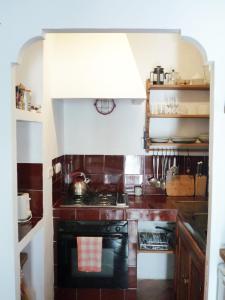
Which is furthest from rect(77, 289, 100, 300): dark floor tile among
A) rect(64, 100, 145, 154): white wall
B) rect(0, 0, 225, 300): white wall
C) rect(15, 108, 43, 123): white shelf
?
rect(15, 108, 43, 123): white shelf

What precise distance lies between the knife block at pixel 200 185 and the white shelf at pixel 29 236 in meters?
1.57

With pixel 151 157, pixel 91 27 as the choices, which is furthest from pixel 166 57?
pixel 91 27

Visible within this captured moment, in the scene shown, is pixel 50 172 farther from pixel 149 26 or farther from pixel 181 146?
pixel 149 26

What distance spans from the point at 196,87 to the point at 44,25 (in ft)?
5.73

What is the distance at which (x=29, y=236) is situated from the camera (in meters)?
1.66

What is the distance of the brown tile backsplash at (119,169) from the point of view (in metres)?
2.81

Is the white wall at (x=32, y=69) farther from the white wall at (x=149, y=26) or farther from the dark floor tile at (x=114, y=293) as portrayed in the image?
the dark floor tile at (x=114, y=293)

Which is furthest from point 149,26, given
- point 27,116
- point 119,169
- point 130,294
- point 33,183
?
point 130,294

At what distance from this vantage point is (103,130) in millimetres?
2834

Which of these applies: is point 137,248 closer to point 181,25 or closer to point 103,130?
point 103,130

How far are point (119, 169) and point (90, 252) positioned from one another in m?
0.89

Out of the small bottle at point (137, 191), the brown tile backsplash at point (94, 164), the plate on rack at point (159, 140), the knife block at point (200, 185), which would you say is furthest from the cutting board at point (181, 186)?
the brown tile backsplash at point (94, 164)

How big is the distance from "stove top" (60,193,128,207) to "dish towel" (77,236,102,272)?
277 millimetres

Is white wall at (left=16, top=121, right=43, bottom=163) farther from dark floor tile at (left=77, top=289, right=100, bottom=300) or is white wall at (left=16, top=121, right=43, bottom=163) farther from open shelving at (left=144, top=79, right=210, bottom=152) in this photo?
dark floor tile at (left=77, top=289, right=100, bottom=300)
